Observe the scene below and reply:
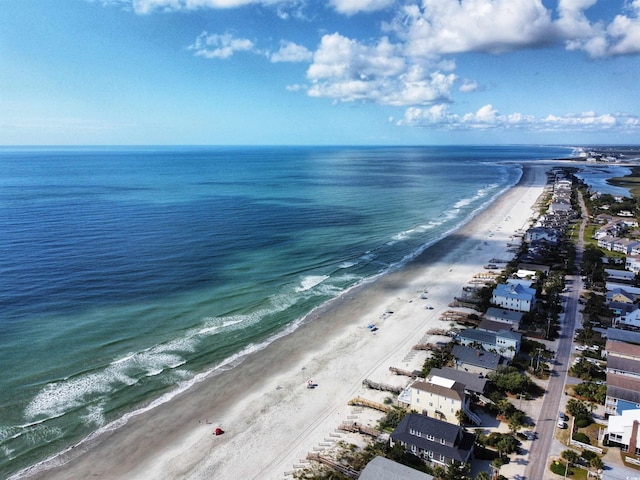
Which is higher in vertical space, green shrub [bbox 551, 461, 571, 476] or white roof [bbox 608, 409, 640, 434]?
white roof [bbox 608, 409, 640, 434]

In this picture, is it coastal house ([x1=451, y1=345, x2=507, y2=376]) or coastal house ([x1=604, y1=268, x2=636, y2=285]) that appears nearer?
coastal house ([x1=451, y1=345, x2=507, y2=376])

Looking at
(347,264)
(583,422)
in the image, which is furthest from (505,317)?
(347,264)

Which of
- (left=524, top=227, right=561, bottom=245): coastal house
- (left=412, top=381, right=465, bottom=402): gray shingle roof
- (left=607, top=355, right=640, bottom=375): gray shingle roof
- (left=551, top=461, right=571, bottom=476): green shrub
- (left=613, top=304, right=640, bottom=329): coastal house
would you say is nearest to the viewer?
(left=551, top=461, right=571, bottom=476): green shrub

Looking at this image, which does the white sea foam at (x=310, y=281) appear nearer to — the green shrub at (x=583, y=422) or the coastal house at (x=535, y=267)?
the coastal house at (x=535, y=267)

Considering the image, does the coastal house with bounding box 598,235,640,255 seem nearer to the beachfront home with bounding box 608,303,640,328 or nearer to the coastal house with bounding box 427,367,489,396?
the beachfront home with bounding box 608,303,640,328

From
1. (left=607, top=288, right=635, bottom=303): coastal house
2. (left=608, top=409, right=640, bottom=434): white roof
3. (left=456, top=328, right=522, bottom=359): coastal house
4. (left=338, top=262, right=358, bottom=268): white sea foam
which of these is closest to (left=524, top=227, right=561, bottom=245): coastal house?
(left=607, top=288, right=635, bottom=303): coastal house

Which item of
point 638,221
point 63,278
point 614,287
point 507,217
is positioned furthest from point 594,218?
point 63,278

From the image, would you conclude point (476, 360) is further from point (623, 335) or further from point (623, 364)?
point (623, 335)

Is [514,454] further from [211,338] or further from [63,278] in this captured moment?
[63,278]
